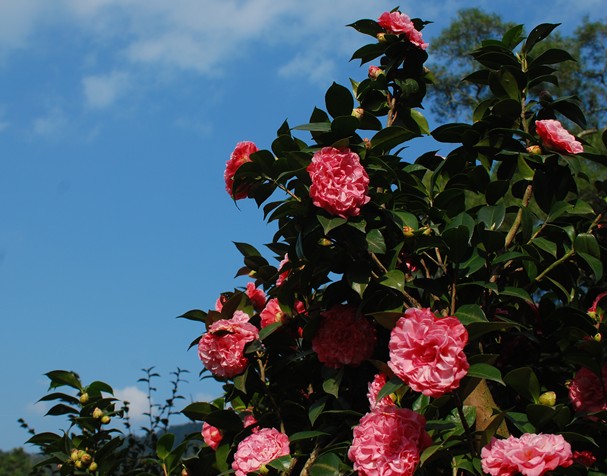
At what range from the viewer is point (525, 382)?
173 centimetres

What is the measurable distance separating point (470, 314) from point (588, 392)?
17.0 inches

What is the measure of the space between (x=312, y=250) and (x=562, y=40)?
11.7 meters

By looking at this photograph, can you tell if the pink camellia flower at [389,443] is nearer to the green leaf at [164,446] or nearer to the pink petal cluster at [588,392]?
the pink petal cluster at [588,392]

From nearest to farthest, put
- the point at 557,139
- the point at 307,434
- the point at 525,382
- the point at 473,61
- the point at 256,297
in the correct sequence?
the point at 525,382 < the point at 307,434 < the point at 557,139 < the point at 256,297 < the point at 473,61

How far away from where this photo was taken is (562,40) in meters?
12.4

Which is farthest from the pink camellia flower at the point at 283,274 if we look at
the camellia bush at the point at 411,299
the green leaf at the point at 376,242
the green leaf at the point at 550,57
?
the green leaf at the point at 550,57

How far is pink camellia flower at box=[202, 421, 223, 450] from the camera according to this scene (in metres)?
2.21

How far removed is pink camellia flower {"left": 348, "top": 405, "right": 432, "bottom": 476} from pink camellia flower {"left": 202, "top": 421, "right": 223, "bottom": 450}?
668 mm

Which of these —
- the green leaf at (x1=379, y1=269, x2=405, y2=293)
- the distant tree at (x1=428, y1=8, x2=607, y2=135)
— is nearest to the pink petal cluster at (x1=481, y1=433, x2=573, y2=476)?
the green leaf at (x1=379, y1=269, x2=405, y2=293)

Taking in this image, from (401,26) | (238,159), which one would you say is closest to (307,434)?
(238,159)

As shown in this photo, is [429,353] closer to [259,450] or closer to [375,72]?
[259,450]

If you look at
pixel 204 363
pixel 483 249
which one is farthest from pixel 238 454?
pixel 483 249

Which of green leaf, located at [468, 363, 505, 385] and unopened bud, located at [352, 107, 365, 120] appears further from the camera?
unopened bud, located at [352, 107, 365, 120]

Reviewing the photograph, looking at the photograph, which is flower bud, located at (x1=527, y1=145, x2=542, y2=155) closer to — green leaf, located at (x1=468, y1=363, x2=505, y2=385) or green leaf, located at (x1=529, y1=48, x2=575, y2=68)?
green leaf, located at (x1=529, y1=48, x2=575, y2=68)
